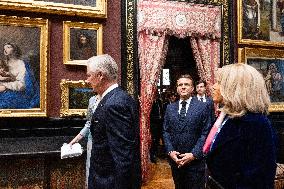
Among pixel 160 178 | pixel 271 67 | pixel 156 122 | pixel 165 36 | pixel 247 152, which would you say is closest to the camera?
pixel 247 152

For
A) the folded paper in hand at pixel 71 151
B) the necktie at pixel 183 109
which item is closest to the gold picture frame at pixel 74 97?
the necktie at pixel 183 109

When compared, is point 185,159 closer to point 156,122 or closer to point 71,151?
point 71,151

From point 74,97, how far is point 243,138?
4.19m

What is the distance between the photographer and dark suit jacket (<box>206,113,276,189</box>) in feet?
6.89

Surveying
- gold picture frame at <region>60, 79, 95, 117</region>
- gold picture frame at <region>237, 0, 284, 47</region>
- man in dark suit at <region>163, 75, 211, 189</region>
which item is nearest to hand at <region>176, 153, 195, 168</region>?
man in dark suit at <region>163, 75, 211, 189</region>

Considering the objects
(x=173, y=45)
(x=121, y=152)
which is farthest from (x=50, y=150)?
(x=173, y=45)

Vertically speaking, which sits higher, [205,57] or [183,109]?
[205,57]

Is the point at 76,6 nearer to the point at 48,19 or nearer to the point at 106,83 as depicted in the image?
the point at 48,19

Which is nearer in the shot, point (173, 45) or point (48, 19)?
point (48, 19)

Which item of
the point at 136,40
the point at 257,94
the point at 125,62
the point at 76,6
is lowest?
the point at 257,94

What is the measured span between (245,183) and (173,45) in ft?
20.9

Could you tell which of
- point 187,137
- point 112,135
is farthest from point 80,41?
point 112,135

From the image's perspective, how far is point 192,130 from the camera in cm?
420

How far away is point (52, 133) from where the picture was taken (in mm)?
5766
